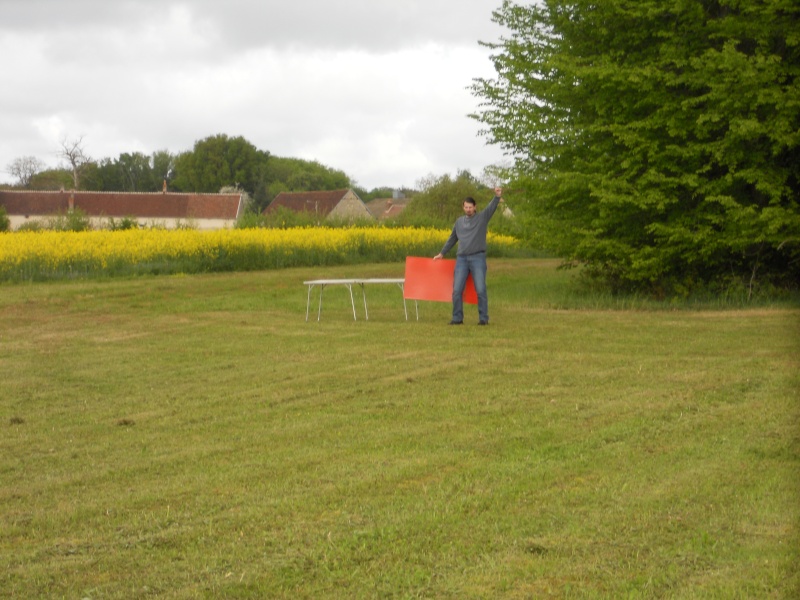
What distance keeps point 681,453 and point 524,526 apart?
210cm

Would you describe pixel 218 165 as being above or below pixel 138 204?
above

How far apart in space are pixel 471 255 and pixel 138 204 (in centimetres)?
7421

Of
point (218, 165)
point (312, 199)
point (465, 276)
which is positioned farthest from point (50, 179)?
point (465, 276)

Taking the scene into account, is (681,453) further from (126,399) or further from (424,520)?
(126,399)

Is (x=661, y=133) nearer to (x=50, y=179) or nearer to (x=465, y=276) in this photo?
(x=465, y=276)

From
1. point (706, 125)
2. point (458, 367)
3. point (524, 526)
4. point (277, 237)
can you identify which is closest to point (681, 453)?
point (524, 526)

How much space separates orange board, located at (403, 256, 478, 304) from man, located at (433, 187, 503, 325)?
667mm

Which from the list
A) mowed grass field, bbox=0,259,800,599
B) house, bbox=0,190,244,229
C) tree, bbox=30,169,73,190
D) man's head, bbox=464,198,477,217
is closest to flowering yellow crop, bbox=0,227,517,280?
mowed grass field, bbox=0,259,800,599

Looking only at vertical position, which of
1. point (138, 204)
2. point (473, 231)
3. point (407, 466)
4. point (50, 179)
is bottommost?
point (407, 466)

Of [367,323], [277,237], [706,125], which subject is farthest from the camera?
[277,237]

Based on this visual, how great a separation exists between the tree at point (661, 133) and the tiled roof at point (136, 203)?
65.3 m

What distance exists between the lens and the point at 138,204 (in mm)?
87625

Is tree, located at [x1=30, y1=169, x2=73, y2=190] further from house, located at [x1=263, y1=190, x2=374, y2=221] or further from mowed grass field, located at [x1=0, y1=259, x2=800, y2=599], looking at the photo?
mowed grass field, located at [x1=0, y1=259, x2=800, y2=599]

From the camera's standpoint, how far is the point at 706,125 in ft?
65.8
